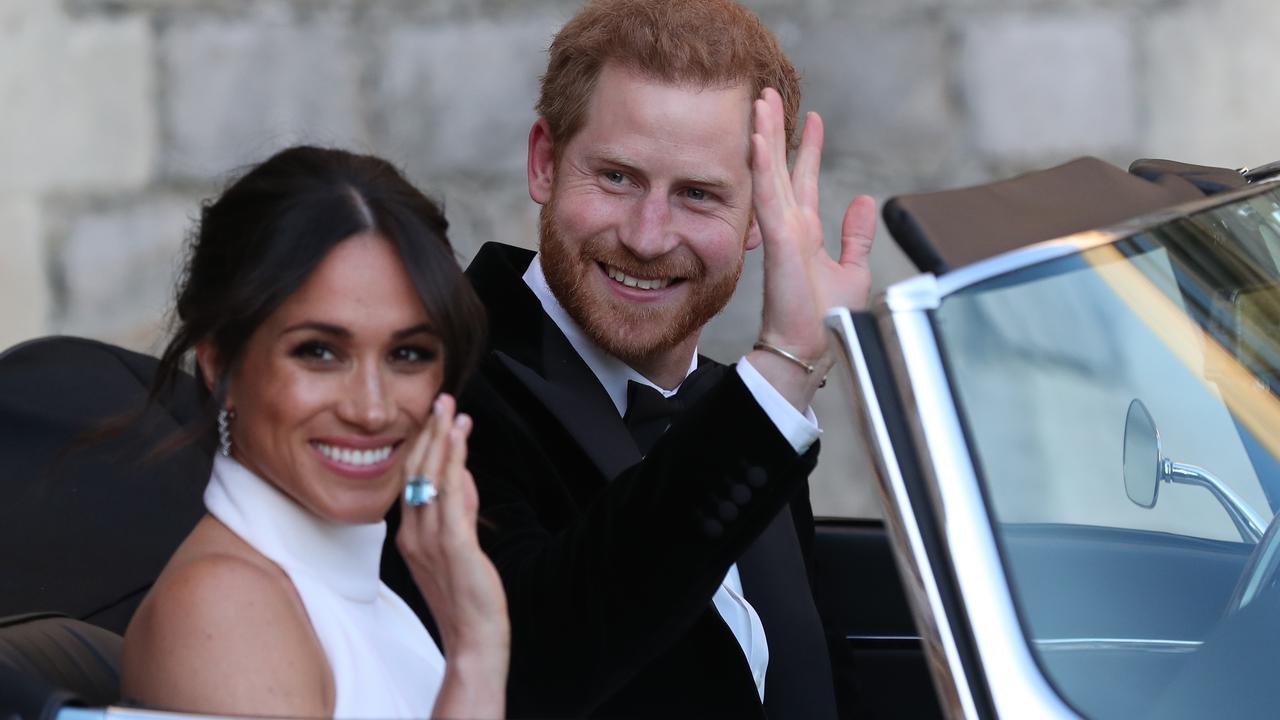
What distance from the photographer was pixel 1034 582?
1561 millimetres

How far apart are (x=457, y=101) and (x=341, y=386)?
11.9 ft

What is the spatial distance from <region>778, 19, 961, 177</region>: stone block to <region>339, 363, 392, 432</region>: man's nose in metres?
3.73

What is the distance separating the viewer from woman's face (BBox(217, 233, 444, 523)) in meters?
1.59

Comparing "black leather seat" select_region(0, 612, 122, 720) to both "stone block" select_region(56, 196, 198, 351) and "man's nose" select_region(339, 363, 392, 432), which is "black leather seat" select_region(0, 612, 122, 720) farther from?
"stone block" select_region(56, 196, 198, 351)

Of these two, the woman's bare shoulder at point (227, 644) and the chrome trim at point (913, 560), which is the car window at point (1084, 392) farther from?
the woman's bare shoulder at point (227, 644)

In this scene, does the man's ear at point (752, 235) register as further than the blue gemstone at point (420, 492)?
Yes

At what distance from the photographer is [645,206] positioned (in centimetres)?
234

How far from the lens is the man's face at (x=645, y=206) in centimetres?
232

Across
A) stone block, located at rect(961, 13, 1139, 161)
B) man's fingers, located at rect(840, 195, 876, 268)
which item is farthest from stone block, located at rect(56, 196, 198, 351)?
man's fingers, located at rect(840, 195, 876, 268)

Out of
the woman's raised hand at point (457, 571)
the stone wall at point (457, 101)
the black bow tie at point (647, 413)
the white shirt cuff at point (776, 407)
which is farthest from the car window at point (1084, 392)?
the stone wall at point (457, 101)

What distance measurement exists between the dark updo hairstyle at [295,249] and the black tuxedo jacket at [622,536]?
0.26m

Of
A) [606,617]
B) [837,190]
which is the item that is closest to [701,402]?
[606,617]

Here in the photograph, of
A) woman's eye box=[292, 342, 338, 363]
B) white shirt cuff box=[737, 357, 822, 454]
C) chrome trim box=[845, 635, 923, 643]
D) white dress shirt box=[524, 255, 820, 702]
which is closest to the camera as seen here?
woman's eye box=[292, 342, 338, 363]

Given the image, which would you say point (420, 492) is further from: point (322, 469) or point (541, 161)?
point (541, 161)
